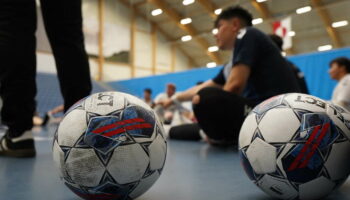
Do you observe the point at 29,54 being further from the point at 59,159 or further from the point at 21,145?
the point at 59,159

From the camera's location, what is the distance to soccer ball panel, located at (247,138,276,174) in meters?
0.73

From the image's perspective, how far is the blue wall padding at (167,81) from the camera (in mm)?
6321

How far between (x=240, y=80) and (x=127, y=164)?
1.36 m

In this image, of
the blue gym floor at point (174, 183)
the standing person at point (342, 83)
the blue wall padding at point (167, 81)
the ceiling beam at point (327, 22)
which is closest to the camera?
the blue gym floor at point (174, 183)

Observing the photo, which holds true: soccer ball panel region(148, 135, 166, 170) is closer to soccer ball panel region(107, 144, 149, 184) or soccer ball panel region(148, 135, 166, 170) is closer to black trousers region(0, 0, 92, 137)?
soccer ball panel region(107, 144, 149, 184)

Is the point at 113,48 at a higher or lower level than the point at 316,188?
higher

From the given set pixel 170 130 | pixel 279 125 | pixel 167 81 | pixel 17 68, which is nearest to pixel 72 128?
pixel 279 125

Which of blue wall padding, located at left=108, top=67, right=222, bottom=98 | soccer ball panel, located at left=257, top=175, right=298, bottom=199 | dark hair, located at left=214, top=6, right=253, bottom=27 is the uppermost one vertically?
dark hair, located at left=214, top=6, right=253, bottom=27

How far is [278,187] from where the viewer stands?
2.40 feet

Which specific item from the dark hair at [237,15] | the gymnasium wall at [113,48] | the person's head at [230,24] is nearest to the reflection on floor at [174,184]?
the person's head at [230,24]

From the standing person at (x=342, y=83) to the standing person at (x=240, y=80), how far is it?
1.31 m

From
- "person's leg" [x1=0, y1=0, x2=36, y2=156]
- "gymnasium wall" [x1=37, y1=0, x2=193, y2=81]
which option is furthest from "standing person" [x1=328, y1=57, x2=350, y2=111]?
"gymnasium wall" [x1=37, y1=0, x2=193, y2=81]

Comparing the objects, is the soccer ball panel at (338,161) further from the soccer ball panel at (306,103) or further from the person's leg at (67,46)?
the person's leg at (67,46)

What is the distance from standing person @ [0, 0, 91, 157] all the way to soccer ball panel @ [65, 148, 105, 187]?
81 centimetres
